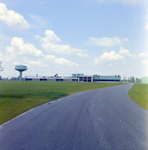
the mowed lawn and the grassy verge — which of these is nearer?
the mowed lawn

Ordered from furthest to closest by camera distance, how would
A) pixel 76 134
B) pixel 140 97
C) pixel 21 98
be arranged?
pixel 140 97 < pixel 21 98 < pixel 76 134

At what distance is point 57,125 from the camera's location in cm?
772

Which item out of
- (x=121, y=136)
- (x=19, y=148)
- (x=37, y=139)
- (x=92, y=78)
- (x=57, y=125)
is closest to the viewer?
(x=19, y=148)

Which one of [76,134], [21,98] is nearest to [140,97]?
[21,98]

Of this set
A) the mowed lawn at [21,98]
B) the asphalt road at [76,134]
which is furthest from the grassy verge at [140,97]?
the mowed lawn at [21,98]

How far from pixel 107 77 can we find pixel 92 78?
19531mm

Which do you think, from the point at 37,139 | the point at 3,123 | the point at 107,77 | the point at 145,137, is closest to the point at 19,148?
the point at 37,139

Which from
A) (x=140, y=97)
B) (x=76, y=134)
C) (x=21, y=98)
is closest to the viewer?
(x=76, y=134)

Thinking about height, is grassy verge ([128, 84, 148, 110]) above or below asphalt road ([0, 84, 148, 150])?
above

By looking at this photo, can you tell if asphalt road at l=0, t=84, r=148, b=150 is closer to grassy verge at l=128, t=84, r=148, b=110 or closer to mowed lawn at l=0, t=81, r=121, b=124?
mowed lawn at l=0, t=81, r=121, b=124

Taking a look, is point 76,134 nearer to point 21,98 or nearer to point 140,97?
point 21,98

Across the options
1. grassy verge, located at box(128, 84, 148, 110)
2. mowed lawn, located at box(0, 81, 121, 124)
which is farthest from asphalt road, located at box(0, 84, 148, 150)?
grassy verge, located at box(128, 84, 148, 110)

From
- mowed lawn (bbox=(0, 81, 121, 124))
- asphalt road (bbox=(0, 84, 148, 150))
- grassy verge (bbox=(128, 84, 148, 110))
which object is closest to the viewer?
asphalt road (bbox=(0, 84, 148, 150))

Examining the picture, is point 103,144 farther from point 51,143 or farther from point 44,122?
point 44,122
